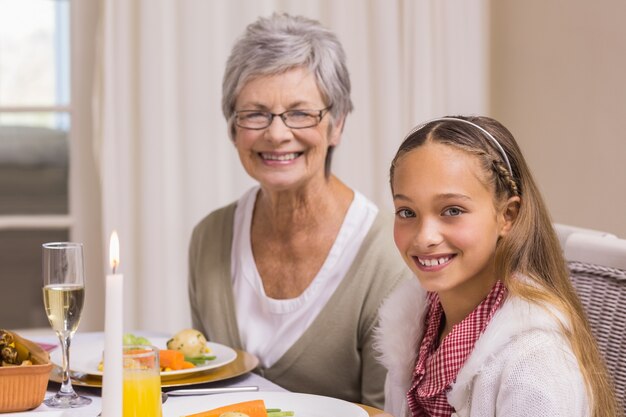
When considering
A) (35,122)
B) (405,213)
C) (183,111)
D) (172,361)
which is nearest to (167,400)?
(172,361)

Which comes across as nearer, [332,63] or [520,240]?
[520,240]

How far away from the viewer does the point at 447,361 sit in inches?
60.4

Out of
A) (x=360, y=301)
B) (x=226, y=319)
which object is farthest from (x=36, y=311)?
(x=360, y=301)

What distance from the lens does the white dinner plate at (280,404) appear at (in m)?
1.35

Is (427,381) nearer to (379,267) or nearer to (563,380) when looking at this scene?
(563,380)

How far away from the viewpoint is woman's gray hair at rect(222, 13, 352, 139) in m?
2.15

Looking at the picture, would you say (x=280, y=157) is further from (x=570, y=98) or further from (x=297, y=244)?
(x=570, y=98)

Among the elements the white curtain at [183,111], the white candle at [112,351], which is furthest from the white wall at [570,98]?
the white candle at [112,351]

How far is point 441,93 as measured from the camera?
10.8 feet

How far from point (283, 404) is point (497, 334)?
330 mm

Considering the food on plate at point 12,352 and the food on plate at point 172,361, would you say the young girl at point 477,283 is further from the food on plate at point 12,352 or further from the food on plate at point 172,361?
the food on plate at point 12,352

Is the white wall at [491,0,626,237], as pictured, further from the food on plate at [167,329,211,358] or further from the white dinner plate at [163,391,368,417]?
the white dinner plate at [163,391,368,417]

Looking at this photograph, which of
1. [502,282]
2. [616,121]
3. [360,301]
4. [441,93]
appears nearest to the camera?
[502,282]

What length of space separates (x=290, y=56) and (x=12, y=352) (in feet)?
3.20
